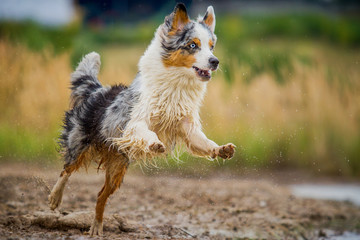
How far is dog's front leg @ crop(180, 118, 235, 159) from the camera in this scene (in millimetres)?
4417

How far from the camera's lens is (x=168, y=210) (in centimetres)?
691

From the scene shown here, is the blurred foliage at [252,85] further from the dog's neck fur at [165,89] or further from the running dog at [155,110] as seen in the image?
the dog's neck fur at [165,89]

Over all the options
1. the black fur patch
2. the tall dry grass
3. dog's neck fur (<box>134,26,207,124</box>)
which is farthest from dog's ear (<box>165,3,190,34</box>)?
the tall dry grass

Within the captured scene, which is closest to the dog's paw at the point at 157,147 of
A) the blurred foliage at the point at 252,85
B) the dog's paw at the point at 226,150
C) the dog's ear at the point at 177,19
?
the dog's paw at the point at 226,150

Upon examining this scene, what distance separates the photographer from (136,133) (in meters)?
4.43

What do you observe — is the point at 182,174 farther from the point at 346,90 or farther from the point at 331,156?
the point at 346,90

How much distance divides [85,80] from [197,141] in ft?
5.16

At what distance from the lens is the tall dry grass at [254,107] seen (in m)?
7.99

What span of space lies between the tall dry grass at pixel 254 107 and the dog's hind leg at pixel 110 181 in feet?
9.46

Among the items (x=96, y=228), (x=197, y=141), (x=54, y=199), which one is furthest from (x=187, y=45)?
(x=54, y=199)

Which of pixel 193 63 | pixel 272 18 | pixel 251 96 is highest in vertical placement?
pixel 272 18

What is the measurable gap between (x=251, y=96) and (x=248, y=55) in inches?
35.4

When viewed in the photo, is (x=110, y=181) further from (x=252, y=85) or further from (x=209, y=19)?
(x=252, y=85)

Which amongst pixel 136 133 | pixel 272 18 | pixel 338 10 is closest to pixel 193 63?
pixel 136 133
